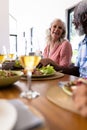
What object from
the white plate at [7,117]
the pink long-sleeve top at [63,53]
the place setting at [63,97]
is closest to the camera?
the white plate at [7,117]

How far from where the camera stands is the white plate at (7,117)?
35 centimetres

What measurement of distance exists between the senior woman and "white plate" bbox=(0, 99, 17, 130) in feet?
5.79

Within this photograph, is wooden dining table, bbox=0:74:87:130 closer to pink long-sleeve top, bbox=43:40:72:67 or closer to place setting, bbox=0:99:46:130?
place setting, bbox=0:99:46:130

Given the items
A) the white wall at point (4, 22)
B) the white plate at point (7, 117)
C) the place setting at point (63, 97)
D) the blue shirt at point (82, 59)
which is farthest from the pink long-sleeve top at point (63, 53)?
the white plate at point (7, 117)

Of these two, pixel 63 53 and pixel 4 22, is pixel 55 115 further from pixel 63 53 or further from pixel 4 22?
pixel 4 22

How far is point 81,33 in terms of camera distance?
5.72 feet

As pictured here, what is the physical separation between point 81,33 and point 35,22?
13.2 feet

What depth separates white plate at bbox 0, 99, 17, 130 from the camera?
0.35 meters

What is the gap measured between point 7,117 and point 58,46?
2031 mm

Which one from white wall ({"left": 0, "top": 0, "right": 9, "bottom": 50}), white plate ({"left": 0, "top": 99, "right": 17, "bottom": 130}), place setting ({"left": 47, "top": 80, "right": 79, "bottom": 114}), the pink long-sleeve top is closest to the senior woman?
the pink long-sleeve top

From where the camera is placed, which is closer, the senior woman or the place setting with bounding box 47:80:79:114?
the place setting with bounding box 47:80:79:114

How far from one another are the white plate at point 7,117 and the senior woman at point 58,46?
1.76m

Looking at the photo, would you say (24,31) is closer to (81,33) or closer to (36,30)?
(36,30)

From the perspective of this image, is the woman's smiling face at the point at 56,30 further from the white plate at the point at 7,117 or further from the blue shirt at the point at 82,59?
the white plate at the point at 7,117
